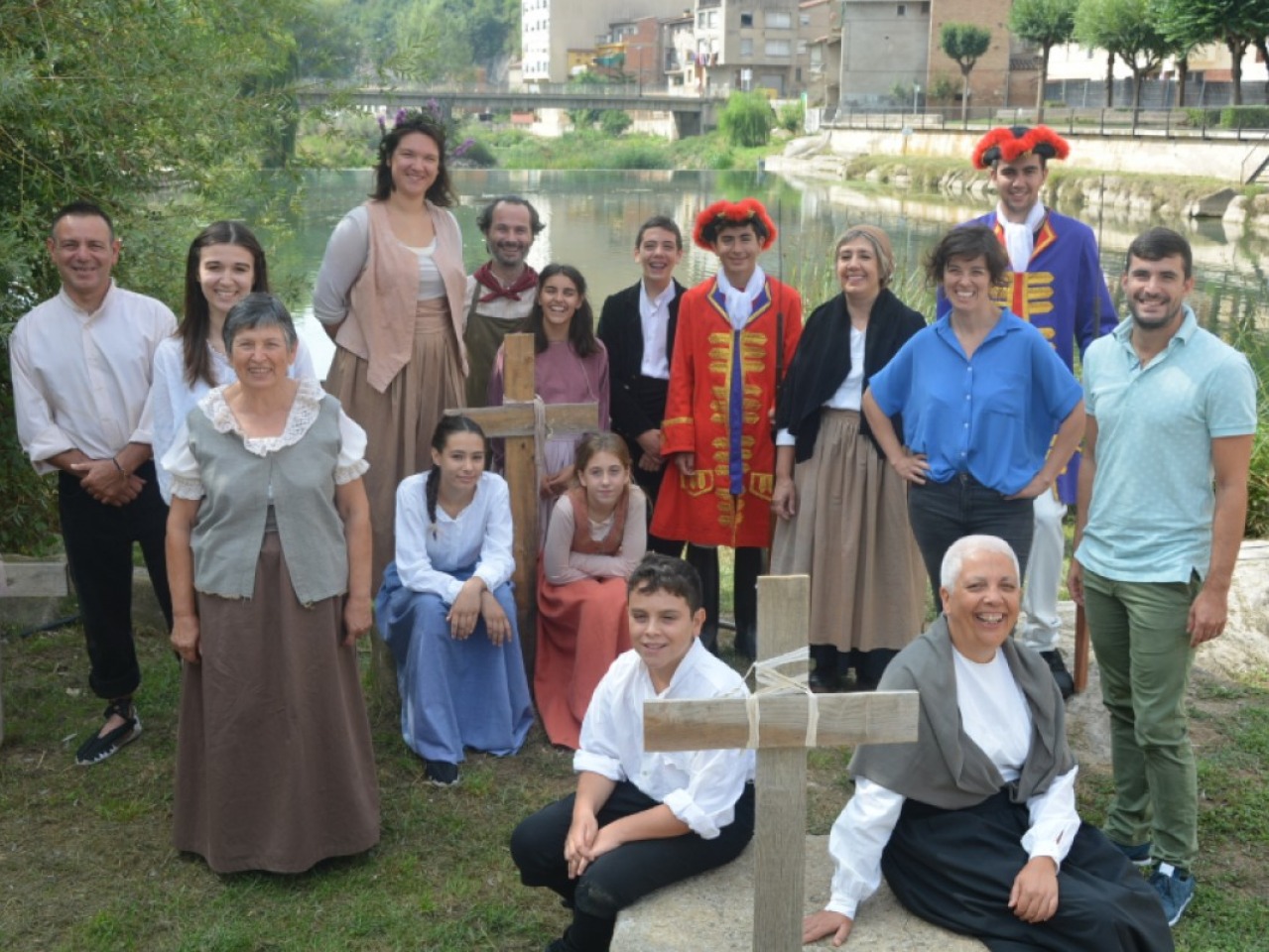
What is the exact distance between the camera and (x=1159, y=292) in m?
3.80

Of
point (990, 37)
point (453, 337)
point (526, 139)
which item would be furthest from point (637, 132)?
point (453, 337)

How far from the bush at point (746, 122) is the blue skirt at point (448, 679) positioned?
169 feet

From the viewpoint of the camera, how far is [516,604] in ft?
17.6

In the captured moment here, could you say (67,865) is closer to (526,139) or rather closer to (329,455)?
(329,455)

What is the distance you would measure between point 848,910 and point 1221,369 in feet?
5.81

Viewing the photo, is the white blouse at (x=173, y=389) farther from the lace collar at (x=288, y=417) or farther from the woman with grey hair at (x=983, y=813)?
the woman with grey hair at (x=983, y=813)

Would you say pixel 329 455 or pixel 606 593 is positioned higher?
pixel 329 455

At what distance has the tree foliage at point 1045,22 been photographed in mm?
51000

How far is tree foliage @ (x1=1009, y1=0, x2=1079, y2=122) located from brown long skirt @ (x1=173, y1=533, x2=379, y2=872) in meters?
51.0

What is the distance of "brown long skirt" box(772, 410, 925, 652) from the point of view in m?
5.27

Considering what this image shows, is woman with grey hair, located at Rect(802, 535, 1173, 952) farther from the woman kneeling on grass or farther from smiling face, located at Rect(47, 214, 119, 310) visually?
smiling face, located at Rect(47, 214, 119, 310)

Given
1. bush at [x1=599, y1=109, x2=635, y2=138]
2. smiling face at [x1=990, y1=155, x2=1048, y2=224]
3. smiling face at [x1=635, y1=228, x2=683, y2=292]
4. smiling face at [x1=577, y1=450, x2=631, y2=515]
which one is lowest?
smiling face at [x1=577, y1=450, x2=631, y2=515]

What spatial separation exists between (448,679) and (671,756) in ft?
5.34

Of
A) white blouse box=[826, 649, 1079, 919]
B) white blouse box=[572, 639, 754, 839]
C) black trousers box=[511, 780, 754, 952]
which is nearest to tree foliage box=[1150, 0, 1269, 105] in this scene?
white blouse box=[826, 649, 1079, 919]
